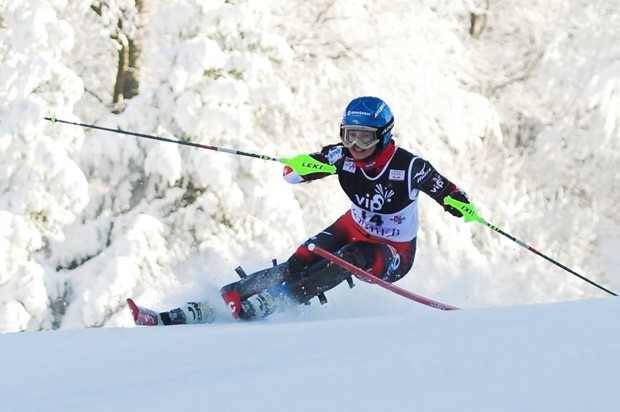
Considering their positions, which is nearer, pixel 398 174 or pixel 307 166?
pixel 398 174

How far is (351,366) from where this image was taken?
2.44 m

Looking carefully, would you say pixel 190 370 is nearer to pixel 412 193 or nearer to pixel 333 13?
pixel 412 193

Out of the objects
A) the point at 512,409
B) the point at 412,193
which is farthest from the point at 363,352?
the point at 412,193

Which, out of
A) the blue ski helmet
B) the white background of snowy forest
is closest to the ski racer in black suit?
the blue ski helmet

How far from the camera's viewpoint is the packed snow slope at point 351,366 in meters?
2.05

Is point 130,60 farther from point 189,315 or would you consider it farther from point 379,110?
point 189,315

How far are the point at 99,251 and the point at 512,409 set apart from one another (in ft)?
34.7

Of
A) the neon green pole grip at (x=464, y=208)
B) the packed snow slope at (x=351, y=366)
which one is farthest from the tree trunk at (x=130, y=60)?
the packed snow slope at (x=351, y=366)

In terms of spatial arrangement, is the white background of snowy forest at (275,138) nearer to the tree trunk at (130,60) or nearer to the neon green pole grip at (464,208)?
the tree trunk at (130,60)

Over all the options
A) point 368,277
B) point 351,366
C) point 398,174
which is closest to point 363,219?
point 398,174

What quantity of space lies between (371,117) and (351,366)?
3332 millimetres

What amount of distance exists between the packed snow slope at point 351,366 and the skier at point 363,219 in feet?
6.47

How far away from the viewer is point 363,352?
2656mm

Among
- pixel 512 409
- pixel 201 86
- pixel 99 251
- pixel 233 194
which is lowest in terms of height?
pixel 99 251
